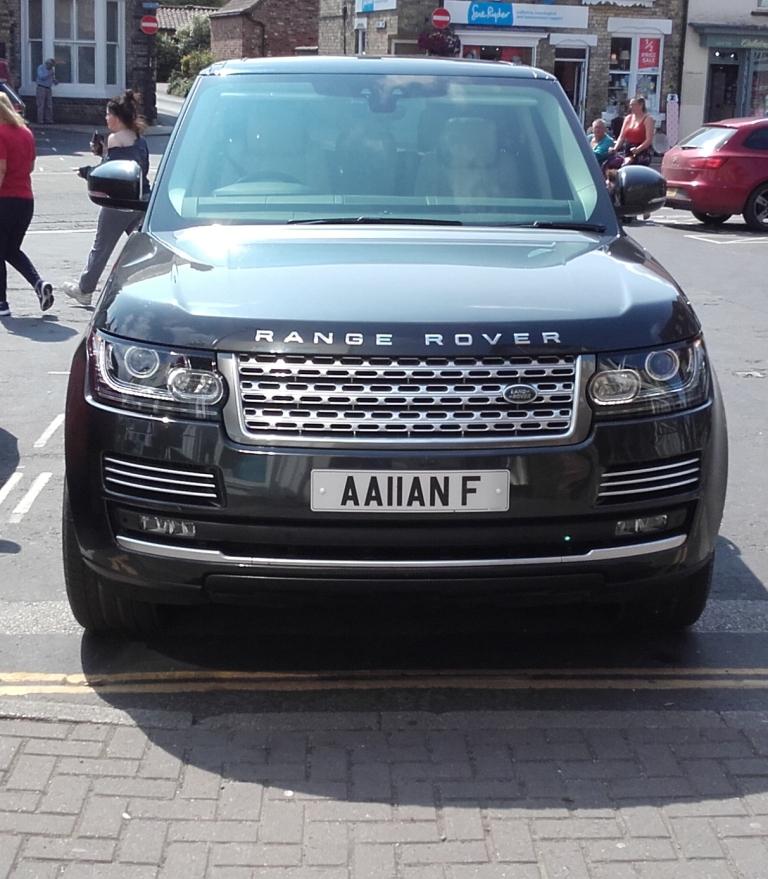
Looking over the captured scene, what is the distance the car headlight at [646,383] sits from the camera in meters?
3.92

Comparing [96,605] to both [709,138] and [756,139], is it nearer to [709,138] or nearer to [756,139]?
[756,139]

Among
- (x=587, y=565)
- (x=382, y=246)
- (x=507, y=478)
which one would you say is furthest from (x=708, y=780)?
(x=382, y=246)

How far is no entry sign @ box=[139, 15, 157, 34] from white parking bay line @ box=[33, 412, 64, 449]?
31911 millimetres

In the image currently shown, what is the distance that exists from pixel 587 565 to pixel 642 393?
1.65ft

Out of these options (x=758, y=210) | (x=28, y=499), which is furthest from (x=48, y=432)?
(x=758, y=210)

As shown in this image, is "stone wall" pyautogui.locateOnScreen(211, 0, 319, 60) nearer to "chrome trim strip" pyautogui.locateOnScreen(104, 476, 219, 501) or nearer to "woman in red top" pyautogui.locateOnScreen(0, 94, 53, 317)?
"woman in red top" pyautogui.locateOnScreen(0, 94, 53, 317)

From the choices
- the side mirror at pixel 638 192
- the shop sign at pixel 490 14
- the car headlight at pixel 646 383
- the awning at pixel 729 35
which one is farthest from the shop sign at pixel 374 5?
the car headlight at pixel 646 383

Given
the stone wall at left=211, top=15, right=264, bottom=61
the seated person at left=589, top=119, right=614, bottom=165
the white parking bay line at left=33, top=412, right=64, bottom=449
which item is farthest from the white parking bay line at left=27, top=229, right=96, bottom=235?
the stone wall at left=211, top=15, right=264, bottom=61

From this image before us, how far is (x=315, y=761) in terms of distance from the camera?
3844 mm

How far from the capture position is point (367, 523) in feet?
12.6

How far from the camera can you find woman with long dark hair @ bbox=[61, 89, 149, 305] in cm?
1163

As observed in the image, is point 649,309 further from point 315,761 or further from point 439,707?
point 315,761

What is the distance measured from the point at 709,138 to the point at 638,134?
137 centimetres

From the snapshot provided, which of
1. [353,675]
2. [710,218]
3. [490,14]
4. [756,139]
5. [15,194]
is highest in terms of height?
[490,14]
